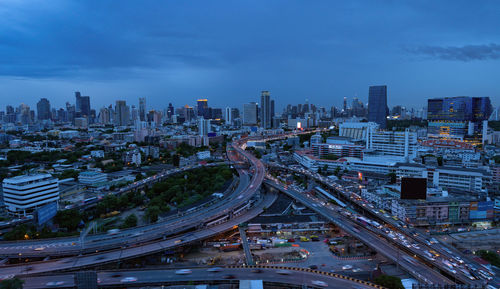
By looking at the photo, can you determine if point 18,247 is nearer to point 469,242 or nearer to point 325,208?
point 325,208

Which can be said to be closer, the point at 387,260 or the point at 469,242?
the point at 387,260

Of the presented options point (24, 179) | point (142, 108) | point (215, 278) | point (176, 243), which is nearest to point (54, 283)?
point (176, 243)

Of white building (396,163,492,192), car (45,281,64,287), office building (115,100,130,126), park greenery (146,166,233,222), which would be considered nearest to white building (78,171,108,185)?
park greenery (146,166,233,222)

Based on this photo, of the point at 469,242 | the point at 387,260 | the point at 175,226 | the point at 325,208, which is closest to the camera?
the point at 387,260

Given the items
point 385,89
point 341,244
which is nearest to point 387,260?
point 341,244

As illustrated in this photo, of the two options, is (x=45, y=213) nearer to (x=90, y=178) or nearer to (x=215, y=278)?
(x=90, y=178)

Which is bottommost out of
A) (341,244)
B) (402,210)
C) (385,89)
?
(341,244)

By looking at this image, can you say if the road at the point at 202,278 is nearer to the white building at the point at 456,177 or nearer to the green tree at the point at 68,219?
the green tree at the point at 68,219
